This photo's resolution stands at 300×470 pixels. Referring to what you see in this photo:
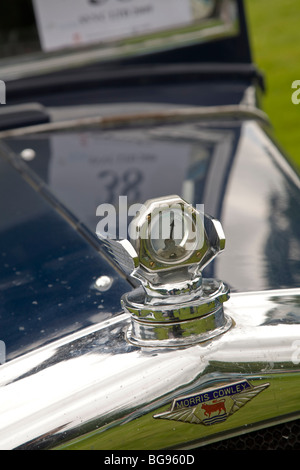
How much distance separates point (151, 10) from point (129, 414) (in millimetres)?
1529

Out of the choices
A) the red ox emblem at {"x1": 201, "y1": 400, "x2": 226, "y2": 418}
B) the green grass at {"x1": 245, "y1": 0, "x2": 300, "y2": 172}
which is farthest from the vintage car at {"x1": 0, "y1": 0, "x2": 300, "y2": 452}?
the green grass at {"x1": 245, "y1": 0, "x2": 300, "y2": 172}

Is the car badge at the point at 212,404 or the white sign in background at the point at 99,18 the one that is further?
the white sign in background at the point at 99,18

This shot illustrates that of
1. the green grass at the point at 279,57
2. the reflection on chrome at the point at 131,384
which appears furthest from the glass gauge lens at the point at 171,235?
the green grass at the point at 279,57

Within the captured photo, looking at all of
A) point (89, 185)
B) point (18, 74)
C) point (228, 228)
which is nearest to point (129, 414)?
point (228, 228)

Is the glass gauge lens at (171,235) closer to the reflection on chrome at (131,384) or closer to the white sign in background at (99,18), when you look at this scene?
the reflection on chrome at (131,384)

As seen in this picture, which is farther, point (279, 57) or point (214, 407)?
point (279, 57)

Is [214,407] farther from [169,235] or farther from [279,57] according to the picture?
[279,57]

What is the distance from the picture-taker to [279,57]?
831 cm

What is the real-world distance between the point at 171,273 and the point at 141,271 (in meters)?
0.05

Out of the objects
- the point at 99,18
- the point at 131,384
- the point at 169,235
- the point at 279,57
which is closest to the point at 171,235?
the point at 169,235

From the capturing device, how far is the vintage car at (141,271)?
3.32 ft

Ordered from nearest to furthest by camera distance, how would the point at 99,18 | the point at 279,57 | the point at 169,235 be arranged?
the point at 169,235 < the point at 99,18 < the point at 279,57

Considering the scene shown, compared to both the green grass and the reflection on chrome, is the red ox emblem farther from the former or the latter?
the green grass

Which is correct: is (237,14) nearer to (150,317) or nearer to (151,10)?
(151,10)
